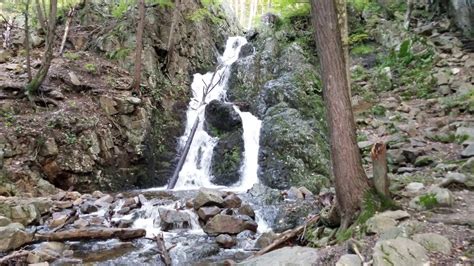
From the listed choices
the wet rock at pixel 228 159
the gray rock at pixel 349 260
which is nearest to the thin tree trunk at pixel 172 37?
the wet rock at pixel 228 159

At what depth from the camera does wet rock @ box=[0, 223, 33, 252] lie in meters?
6.11

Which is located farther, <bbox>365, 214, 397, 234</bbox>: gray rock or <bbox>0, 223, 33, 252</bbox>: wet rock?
<bbox>0, 223, 33, 252</bbox>: wet rock

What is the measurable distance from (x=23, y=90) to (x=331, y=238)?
378 inches

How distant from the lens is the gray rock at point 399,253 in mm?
3676

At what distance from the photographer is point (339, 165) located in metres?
4.86

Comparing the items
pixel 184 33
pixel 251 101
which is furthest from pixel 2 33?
pixel 251 101

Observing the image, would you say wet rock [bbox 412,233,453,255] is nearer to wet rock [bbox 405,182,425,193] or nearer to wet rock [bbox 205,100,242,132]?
wet rock [bbox 405,182,425,193]

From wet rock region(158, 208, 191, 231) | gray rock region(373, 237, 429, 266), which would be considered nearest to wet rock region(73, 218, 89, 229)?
wet rock region(158, 208, 191, 231)

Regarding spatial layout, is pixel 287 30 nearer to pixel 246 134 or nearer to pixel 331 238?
pixel 246 134

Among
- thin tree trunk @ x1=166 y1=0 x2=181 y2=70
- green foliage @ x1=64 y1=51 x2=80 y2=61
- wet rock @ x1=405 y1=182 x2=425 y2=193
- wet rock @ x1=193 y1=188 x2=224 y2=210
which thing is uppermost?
thin tree trunk @ x1=166 y1=0 x2=181 y2=70

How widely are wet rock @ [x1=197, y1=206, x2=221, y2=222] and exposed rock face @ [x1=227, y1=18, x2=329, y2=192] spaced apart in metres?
3.41

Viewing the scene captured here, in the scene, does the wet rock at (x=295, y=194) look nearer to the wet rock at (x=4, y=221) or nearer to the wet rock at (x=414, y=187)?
the wet rock at (x=414, y=187)

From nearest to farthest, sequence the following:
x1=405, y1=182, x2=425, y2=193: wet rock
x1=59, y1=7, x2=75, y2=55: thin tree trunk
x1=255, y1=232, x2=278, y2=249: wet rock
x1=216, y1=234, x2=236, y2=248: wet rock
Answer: x1=405, y1=182, x2=425, y2=193: wet rock, x1=255, y1=232, x2=278, y2=249: wet rock, x1=216, y1=234, x2=236, y2=248: wet rock, x1=59, y1=7, x2=75, y2=55: thin tree trunk

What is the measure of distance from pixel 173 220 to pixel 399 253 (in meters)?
4.99
